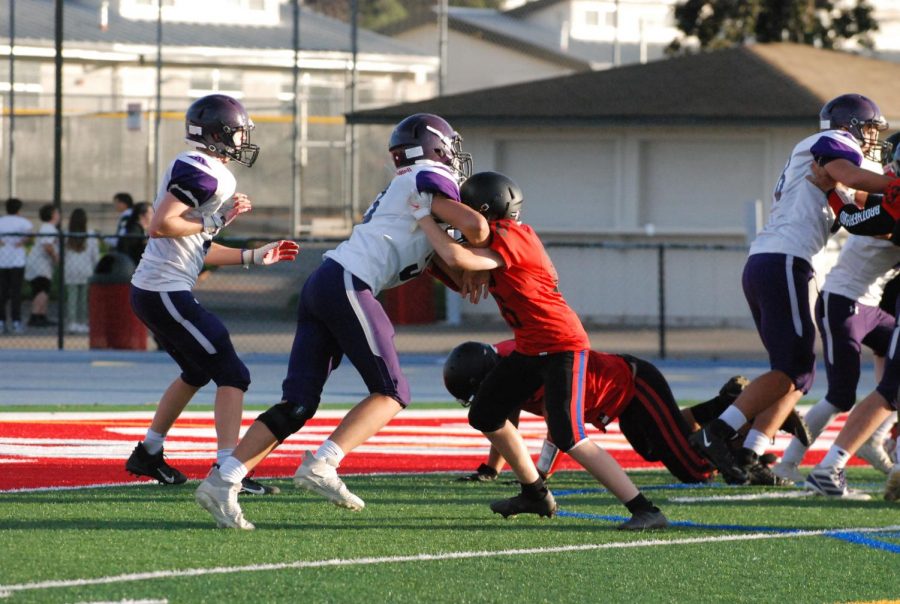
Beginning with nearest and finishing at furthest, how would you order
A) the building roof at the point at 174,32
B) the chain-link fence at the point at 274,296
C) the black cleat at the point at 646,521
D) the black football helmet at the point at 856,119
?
the black cleat at the point at 646,521, the black football helmet at the point at 856,119, the chain-link fence at the point at 274,296, the building roof at the point at 174,32

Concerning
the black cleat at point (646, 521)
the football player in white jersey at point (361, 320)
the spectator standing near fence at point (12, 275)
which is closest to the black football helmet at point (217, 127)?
the football player in white jersey at point (361, 320)

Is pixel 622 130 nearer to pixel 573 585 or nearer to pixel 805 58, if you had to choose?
pixel 805 58

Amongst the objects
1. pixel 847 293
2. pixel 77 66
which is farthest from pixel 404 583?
pixel 77 66

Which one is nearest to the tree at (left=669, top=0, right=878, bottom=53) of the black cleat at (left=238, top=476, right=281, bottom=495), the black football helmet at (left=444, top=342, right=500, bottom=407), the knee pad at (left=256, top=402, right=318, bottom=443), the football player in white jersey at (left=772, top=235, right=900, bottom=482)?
the football player in white jersey at (left=772, top=235, right=900, bottom=482)

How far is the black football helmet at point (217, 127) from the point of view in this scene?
778 centimetres

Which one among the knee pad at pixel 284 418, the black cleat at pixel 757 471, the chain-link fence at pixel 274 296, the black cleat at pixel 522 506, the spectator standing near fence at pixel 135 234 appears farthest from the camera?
the chain-link fence at pixel 274 296

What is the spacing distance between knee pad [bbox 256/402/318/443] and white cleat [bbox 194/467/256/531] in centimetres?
28

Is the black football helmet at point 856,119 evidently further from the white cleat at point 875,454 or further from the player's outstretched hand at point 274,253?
the player's outstretched hand at point 274,253

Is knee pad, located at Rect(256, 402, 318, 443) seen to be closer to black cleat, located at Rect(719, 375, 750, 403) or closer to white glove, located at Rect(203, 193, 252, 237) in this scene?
white glove, located at Rect(203, 193, 252, 237)


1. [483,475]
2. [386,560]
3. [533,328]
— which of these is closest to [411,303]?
[483,475]

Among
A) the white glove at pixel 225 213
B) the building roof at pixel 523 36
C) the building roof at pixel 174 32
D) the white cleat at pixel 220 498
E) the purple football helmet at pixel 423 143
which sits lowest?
the white cleat at pixel 220 498

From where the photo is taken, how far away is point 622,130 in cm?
2289

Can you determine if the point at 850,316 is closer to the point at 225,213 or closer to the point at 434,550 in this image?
the point at 434,550

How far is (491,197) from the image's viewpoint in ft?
22.6
